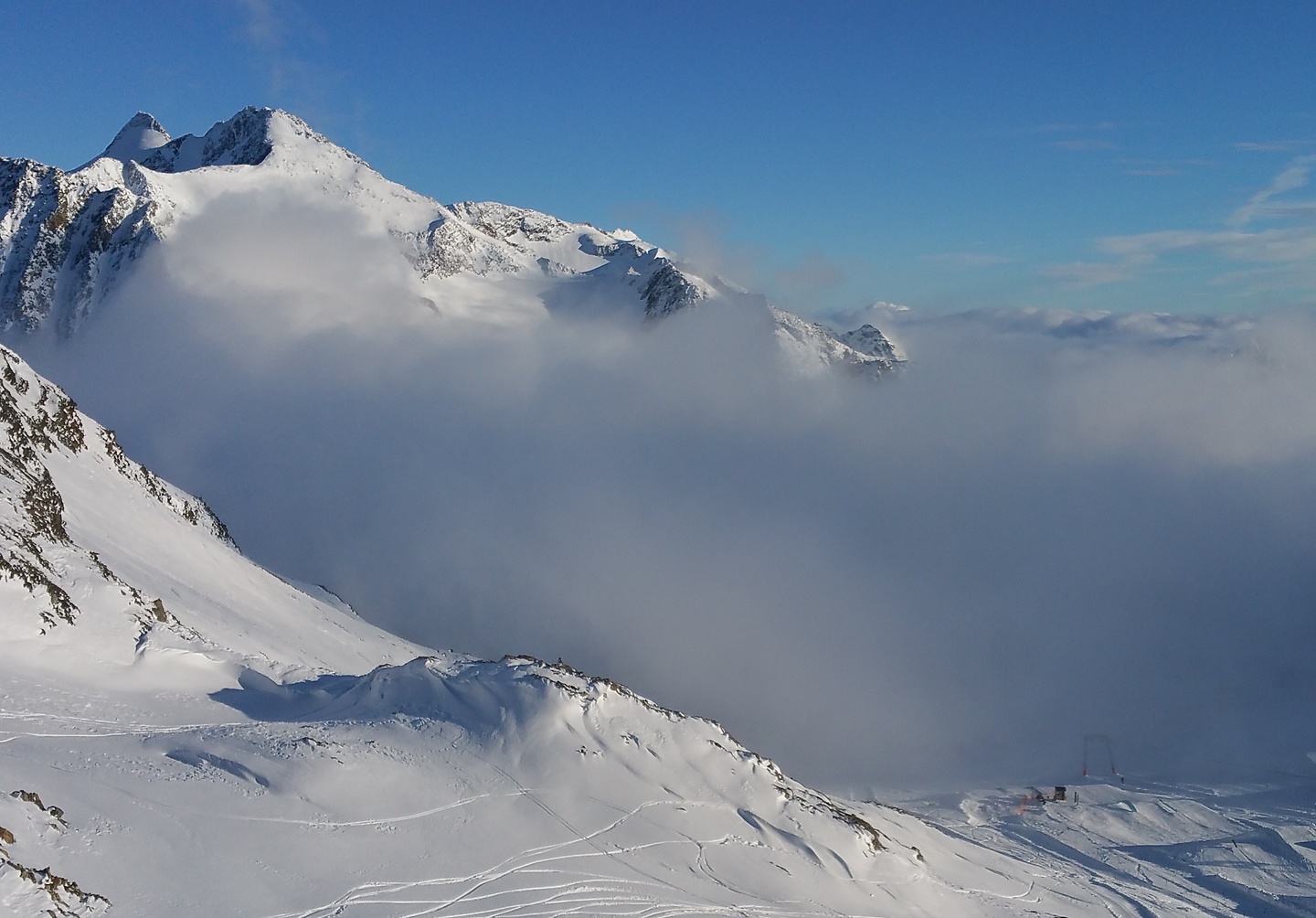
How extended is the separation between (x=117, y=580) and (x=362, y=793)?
15.1m

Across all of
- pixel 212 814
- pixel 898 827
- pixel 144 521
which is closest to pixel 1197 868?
pixel 898 827

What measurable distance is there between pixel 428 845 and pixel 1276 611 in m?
164

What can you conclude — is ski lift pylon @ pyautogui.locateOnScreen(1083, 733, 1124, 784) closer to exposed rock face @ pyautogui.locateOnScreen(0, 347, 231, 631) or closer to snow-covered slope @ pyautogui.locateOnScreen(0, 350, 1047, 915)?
snow-covered slope @ pyautogui.locateOnScreen(0, 350, 1047, 915)

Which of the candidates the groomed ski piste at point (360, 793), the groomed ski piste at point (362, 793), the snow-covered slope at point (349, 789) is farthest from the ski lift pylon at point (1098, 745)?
the snow-covered slope at point (349, 789)

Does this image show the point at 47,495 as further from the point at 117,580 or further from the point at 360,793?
the point at 360,793

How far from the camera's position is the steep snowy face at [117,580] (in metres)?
24.8

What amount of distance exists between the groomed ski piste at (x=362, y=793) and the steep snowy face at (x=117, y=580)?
0.54 ft

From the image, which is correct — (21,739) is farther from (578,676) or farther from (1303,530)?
(1303,530)

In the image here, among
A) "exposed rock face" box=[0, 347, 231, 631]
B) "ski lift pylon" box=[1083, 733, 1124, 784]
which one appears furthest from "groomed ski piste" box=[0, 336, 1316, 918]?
"ski lift pylon" box=[1083, 733, 1124, 784]

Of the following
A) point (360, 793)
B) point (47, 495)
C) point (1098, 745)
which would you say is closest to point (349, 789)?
point (360, 793)

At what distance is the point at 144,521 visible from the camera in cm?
4509

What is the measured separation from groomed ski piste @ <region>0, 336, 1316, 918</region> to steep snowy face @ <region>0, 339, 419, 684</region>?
17 cm

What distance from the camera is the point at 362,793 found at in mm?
21469

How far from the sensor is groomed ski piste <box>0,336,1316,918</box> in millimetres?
17344
